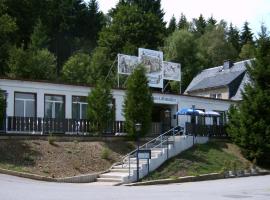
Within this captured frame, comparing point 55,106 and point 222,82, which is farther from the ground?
point 222,82

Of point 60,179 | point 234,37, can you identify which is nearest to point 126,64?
point 60,179

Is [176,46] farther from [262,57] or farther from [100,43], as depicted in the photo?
[262,57]

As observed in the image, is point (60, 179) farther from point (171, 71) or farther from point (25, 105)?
point (171, 71)

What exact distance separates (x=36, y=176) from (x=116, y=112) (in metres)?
13.6

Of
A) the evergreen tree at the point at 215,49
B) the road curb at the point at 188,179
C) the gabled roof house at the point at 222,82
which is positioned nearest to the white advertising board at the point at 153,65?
the road curb at the point at 188,179

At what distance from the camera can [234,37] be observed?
9788 cm

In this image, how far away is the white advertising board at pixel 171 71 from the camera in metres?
44.7

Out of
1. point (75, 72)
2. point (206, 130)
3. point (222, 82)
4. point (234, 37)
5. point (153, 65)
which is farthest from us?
point (234, 37)

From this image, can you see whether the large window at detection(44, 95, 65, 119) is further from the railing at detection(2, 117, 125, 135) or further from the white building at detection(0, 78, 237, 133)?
the railing at detection(2, 117, 125, 135)

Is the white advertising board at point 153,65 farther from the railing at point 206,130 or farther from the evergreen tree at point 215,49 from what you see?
the evergreen tree at point 215,49

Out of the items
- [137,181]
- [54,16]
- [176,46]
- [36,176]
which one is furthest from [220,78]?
[36,176]

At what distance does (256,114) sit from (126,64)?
10.7 metres

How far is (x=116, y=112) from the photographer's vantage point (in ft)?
123

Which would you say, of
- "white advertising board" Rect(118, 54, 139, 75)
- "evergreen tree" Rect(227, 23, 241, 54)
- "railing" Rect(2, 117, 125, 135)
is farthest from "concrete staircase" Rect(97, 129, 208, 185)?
"evergreen tree" Rect(227, 23, 241, 54)
